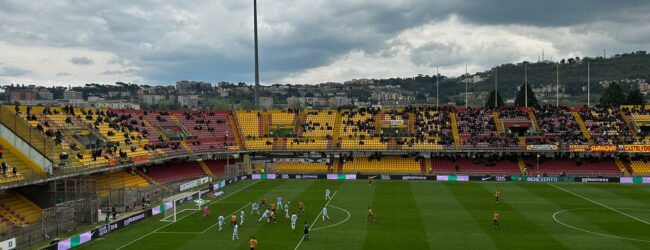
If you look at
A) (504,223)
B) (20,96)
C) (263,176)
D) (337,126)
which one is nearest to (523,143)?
(337,126)

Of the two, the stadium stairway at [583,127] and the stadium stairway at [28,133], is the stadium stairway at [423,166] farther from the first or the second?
the stadium stairway at [28,133]

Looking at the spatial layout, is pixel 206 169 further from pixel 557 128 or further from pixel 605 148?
pixel 605 148

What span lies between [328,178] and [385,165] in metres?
8.76

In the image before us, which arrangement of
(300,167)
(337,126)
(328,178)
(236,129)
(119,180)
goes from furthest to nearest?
1. (337,126)
2. (236,129)
3. (300,167)
4. (328,178)
5. (119,180)

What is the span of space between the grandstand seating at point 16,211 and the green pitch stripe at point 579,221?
35.7 m

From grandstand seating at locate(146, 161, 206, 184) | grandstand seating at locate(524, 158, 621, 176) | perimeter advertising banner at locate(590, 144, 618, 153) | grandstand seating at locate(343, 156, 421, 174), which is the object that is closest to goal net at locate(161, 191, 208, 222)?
grandstand seating at locate(146, 161, 206, 184)

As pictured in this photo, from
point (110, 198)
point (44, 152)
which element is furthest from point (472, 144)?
point (44, 152)

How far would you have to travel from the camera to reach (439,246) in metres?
29.8

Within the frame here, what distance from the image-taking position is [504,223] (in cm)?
3647

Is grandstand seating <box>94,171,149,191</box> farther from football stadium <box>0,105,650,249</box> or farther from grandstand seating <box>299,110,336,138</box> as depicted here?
grandstand seating <box>299,110,336,138</box>

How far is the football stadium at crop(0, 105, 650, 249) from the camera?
3300 cm

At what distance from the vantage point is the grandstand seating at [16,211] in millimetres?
32763

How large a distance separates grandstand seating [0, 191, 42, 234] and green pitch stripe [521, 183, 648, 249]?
117 ft

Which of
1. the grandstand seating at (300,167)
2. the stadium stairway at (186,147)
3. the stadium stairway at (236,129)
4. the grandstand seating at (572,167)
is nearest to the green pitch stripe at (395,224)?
the grandstand seating at (300,167)
